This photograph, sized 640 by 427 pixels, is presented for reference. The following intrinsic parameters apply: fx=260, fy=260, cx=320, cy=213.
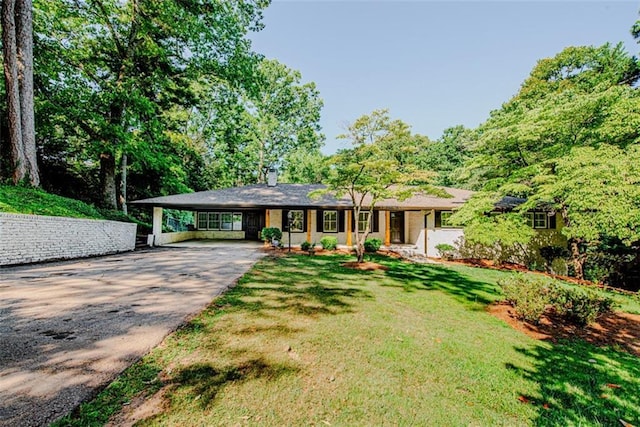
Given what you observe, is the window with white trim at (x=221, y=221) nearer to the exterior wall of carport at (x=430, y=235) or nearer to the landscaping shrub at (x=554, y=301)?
the exterior wall of carport at (x=430, y=235)

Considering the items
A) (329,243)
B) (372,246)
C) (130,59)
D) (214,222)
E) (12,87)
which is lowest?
(372,246)

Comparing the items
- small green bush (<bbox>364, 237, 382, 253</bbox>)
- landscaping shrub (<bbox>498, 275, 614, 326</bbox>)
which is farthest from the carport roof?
landscaping shrub (<bbox>498, 275, 614, 326</bbox>)

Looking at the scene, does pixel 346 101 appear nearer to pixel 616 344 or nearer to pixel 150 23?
pixel 150 23

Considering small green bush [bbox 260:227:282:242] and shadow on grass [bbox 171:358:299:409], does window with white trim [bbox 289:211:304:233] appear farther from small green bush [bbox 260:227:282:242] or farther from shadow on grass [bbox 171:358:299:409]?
shadow on grass [bbox 171:358:299:409]

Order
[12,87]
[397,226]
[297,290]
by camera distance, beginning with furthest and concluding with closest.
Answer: [397,226], [12,87], [297,290]

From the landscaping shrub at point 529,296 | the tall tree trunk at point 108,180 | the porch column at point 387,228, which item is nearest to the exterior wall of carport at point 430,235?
the porch column at point 387,228

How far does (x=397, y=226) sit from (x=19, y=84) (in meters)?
17.8

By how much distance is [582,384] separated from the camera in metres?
2.90

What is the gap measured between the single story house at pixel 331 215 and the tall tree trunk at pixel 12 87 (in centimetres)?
403

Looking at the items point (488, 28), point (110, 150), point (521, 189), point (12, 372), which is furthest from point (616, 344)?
point (110, 150)

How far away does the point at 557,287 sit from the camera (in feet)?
16.1

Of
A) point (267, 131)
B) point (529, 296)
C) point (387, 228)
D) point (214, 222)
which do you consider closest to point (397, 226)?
point (387, 228)

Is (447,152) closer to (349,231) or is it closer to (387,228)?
(387,228)

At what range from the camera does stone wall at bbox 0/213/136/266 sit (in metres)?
6.93
